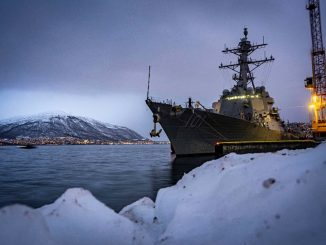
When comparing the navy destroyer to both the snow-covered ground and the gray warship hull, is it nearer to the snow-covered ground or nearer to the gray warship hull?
the gray warship hull

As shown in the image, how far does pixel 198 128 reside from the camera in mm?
28672

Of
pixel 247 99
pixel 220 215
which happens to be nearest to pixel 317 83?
pixel 247 99

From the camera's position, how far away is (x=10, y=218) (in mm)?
2637

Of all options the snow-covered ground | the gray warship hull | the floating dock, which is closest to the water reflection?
the floating dock

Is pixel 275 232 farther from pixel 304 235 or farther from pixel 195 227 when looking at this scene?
pixel 195 227

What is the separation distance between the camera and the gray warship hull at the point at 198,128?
27.4 m

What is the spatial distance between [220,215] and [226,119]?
25.6 metres

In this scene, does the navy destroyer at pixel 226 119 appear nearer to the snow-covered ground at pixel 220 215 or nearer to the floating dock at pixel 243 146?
the floating dock at pixel 243 146

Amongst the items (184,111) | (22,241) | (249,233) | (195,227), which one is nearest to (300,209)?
(249,233)

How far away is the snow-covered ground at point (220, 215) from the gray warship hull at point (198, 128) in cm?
2334

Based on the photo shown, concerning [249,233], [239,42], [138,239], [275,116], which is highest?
[239,42]

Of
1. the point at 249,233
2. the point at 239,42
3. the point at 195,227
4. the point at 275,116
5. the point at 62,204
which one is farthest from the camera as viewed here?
the point at 239,42

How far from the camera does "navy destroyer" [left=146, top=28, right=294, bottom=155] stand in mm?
27531

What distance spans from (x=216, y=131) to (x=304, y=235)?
27.5m
